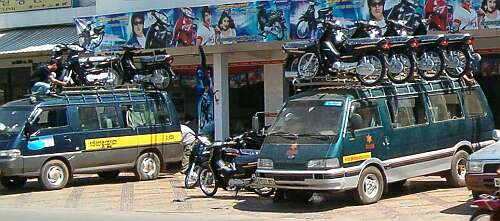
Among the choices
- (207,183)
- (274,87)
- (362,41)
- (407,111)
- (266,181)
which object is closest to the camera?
(266,181)

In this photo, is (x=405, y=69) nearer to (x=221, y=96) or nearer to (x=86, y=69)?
(x=86, y=69)

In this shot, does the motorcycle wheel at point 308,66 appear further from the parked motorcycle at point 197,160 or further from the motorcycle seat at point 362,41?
the parked motorcycle at point 197,160

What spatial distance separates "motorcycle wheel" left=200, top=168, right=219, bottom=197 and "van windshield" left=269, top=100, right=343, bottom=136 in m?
2.34

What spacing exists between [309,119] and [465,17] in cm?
548

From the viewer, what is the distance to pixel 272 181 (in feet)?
45.4

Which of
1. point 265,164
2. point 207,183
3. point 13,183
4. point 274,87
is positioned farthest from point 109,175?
point 265,164

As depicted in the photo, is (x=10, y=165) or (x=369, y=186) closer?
(x=369, y=186)

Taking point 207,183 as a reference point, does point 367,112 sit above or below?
above

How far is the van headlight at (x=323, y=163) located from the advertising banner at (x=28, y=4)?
1708cm

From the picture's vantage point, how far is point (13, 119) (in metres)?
17.9

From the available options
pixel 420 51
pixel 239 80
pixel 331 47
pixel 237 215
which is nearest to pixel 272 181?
pixel 237 215

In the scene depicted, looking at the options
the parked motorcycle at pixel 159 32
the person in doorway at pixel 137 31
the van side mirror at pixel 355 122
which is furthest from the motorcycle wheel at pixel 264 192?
the person in doorway at pixel 137 31

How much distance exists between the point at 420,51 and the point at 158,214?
5.95 metres

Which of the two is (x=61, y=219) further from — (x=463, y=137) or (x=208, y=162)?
(x=463, y=137)
